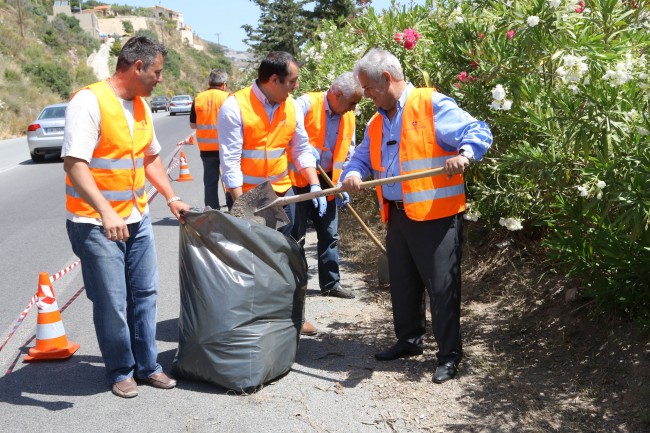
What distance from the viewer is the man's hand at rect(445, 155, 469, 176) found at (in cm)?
383

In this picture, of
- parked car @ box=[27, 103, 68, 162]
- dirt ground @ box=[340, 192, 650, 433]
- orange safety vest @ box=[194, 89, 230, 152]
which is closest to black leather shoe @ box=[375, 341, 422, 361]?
dirt ground @ box=[340, 192, 650, 433]

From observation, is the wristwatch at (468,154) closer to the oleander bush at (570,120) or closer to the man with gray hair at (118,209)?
the oleander bush at (570,120)

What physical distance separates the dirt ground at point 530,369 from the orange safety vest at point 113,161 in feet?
5.70

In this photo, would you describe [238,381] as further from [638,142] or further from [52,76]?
[52,76]

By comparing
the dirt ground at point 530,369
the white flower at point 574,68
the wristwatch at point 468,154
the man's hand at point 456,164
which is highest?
the white flower at point 574,68

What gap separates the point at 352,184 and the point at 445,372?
1174 millimetres

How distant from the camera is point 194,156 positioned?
18.5 m

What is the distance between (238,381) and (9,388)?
4.48 feet

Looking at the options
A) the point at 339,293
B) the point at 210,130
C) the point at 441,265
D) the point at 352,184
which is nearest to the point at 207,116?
the point at 210,130

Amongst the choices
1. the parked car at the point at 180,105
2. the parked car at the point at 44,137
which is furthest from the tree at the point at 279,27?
the parked car at the point at 44,137

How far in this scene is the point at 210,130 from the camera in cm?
876

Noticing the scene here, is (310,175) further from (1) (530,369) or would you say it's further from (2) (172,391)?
(1) (530,369)

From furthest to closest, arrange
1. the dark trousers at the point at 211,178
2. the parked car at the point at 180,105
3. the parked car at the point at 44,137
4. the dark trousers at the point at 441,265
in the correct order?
1. the parked car at the point at 180,105
2. the parked car at the point at 44,137
3. the dark trousers at the point at 211,178
4. the dark trousers at the point at 441,265

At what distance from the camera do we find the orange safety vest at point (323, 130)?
6.05 m
